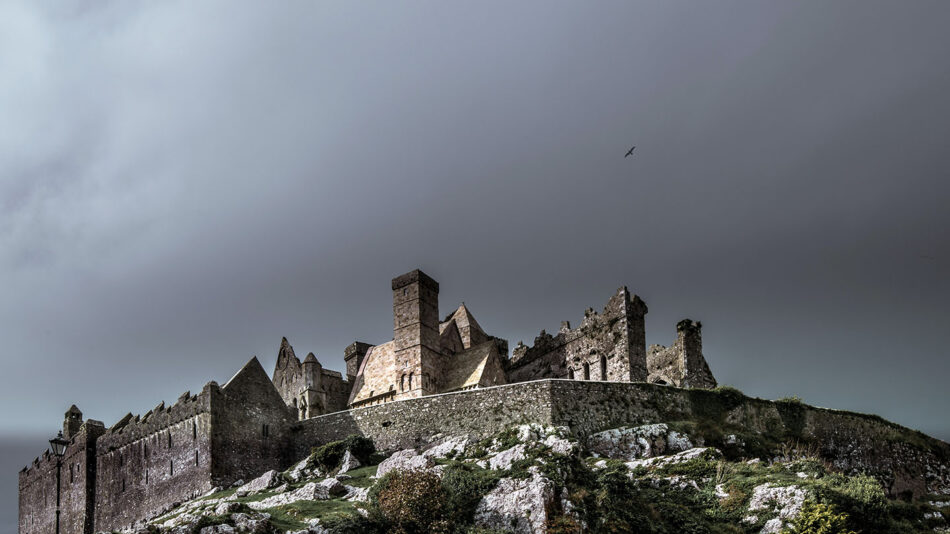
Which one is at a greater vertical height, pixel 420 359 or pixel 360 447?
pixel 420 359

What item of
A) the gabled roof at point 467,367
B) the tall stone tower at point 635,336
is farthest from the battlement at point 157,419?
the tall stone tower at point 635,336

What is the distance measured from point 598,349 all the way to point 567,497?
2708cm

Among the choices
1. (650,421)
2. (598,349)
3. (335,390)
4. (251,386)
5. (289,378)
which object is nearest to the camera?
(650,421)

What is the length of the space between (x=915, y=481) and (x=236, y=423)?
46.7m

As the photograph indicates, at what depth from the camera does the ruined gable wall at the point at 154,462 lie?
187 feet

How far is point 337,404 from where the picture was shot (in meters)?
75.4

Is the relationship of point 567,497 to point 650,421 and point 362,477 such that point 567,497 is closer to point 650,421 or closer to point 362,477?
point 362,477

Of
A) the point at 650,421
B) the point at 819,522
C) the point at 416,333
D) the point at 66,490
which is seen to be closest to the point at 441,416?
the point at 650,421

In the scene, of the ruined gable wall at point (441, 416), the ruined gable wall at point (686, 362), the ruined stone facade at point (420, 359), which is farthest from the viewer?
the ruined stone facade at point (420, 359)

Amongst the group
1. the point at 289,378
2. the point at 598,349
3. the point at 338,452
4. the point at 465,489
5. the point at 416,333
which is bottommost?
the point at 465,489

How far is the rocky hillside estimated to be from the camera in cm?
3991

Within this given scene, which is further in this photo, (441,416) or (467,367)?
(467,367)

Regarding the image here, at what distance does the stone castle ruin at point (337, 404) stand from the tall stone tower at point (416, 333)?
4.0 inches

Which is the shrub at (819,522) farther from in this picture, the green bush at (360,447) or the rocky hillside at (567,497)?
the green bush at (360,447)
